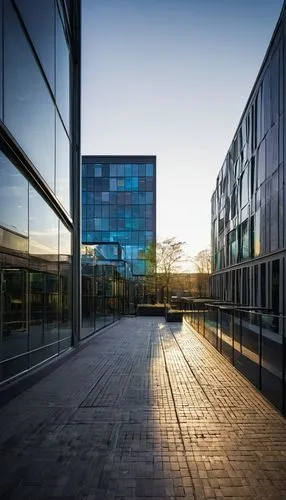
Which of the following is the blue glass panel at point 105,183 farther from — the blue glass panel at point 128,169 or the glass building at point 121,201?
the blue glass panel at point 128,169

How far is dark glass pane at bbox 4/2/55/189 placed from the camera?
805 centimetres

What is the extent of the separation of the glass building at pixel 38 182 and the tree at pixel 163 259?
31714 mm

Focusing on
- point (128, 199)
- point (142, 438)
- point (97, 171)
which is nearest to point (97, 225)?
point (128, 199)

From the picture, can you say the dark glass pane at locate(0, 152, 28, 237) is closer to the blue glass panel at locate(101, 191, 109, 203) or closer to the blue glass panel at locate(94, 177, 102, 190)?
the blue glass panel at locate(101, 191, 109, 203)

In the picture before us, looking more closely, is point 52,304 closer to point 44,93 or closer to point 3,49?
point 44,93

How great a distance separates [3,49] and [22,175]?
7.64 ft

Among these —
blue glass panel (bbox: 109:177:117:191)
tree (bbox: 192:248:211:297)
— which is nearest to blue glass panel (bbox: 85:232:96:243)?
blue glass panel (bbox: 109:177:117:191)

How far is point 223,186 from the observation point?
131 ft

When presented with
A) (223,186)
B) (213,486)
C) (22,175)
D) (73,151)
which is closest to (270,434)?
(213,486)

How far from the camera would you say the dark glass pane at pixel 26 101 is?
8047mm

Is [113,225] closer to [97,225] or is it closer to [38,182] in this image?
[97,225]

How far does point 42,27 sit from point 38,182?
363cm

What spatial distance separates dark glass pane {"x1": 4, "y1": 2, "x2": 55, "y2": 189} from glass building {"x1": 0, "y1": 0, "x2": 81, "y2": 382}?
0.06ft

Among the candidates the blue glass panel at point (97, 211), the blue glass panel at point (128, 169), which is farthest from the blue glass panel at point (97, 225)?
the blue glass panel at point (128, 169)
